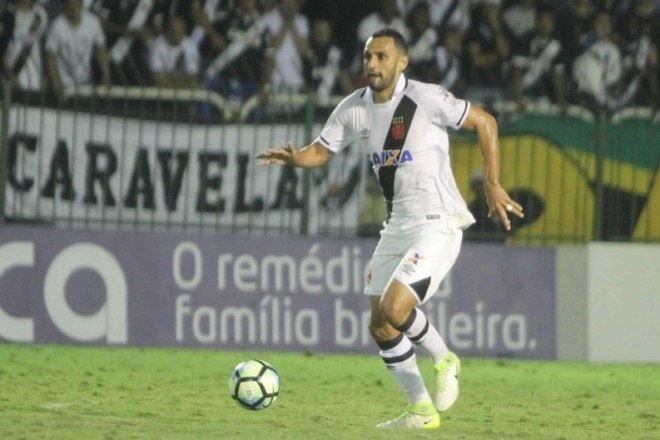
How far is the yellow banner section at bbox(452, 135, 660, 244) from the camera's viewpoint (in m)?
14.5

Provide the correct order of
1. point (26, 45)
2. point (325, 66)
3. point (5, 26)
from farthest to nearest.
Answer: point (325, 66) → point (5, 26) → point (26, 45)

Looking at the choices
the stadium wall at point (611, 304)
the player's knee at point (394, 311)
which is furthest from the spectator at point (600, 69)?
the player's knee at point (394, 311)

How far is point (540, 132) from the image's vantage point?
14523mm

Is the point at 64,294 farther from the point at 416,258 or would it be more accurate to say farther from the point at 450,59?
the point at 450,59

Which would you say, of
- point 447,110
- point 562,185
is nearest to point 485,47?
point 562,185

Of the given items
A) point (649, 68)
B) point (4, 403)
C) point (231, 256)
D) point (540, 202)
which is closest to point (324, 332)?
point (231, 256)

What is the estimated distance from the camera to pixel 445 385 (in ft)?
31.9

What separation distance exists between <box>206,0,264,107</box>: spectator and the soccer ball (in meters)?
6.52

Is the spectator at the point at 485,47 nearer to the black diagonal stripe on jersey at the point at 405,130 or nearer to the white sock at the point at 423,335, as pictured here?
the black diagonal stripe on jersey at the point at 405,130

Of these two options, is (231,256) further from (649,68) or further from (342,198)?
(649,68)

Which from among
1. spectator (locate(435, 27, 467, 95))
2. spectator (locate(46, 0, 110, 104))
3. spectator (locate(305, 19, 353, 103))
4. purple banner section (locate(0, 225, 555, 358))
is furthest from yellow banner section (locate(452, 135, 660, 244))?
spectator (locate(46, 0, 110, 104))

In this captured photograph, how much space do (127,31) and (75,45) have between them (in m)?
1.15

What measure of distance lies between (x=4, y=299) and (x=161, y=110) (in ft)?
7.06

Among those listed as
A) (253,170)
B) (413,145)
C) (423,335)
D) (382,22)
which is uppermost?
(382,22)
